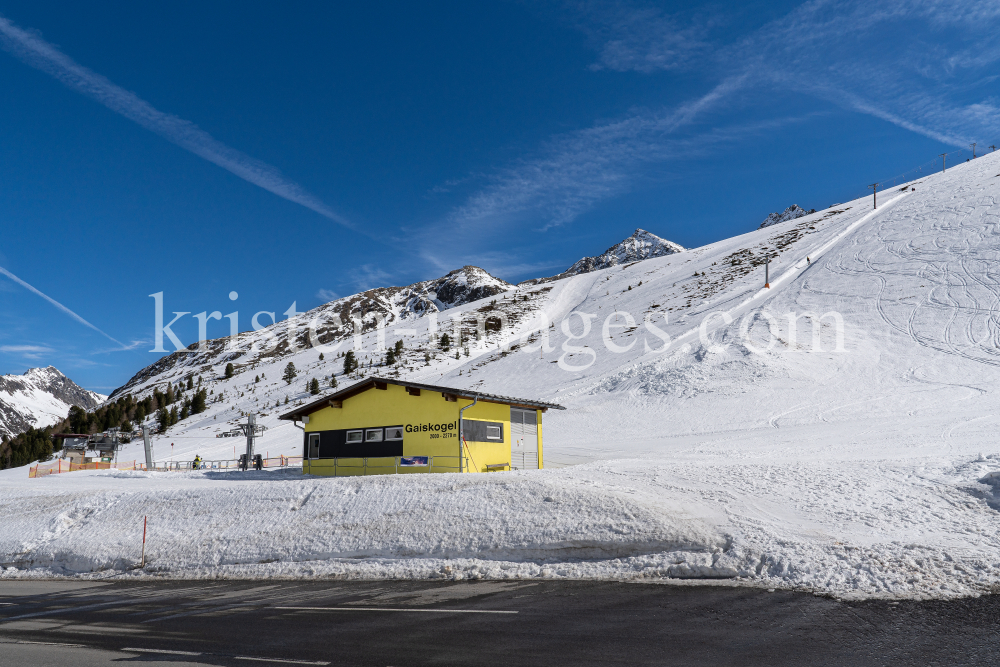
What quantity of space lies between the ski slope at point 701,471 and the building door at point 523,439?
132 cm

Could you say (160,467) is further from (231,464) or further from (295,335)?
(295,335)

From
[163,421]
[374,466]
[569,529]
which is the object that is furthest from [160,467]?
[569,529]

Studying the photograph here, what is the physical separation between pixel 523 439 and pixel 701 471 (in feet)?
37.7

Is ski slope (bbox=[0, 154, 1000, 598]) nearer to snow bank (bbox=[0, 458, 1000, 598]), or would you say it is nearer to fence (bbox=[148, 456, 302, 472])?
snow bank (bbox=[0, 458, 1000, 598])

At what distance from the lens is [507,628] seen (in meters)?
8.35

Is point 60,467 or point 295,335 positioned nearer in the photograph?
point 60,467

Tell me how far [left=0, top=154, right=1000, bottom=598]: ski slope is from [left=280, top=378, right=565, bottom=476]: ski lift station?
249cm

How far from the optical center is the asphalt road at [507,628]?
23.4 ft

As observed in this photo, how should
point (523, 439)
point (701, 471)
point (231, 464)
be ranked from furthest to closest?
point (231, 464) < point (523, 439) < point (701, 471)

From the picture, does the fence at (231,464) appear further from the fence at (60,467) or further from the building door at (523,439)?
the building door at (523,439)

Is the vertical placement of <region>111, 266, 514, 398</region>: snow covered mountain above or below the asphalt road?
above

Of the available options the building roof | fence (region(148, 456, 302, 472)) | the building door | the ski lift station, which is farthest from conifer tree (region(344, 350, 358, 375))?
the building door

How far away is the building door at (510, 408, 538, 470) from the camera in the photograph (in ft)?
92.1

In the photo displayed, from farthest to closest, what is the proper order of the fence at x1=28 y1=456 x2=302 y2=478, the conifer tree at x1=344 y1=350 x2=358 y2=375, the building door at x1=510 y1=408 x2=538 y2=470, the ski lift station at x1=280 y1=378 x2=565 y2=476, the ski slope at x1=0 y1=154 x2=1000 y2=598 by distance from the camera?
the conifer tree at x1=344 y1=350 x2=358 y2=375, the fence at x1=28 y1=456 x2=302 y2=478, the building door at x1=510 y1=408 x2=538 y2=470, the ski lift station at x1=280 y1=378 x2=565 y2=476, the ski slope at x1=0 y1=154 x2=1000 y2=598
